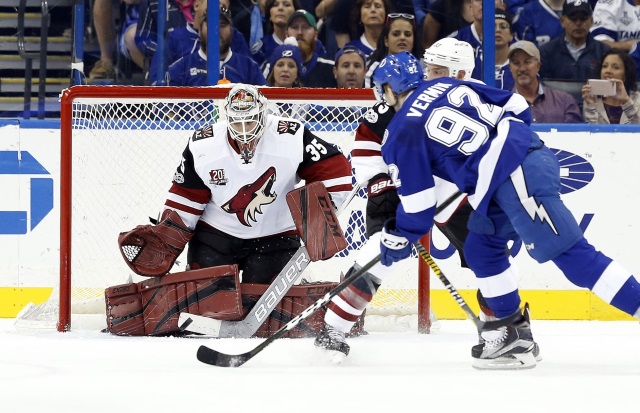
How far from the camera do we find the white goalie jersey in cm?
432

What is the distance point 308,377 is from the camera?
10.3 ft

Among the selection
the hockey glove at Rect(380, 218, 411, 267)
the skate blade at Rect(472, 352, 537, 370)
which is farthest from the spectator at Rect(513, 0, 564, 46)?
the skate blade at Rect(472, 352, 537, 370)

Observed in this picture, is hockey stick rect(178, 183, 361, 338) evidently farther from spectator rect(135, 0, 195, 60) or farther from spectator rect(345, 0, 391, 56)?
spectator rect(135, 0, 195, 60)

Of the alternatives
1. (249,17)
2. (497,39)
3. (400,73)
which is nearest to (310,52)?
(249,17)

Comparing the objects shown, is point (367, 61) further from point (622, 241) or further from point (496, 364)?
point (496, 364)

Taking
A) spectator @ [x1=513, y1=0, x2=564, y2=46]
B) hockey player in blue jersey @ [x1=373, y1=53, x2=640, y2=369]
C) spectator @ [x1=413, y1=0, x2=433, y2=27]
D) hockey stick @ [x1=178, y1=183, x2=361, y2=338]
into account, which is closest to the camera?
hockey player in blue jersey @ [x1=373, y1=53, x2=640, y2=369]

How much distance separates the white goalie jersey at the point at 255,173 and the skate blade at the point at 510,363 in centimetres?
117

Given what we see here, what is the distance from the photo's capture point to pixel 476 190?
3252 millimetres

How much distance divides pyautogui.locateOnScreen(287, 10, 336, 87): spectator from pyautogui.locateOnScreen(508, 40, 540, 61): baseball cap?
0.91 meters

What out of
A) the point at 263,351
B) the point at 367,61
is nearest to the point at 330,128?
the point at 367,61

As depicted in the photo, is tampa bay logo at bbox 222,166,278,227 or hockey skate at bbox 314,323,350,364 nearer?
hockey skate at bbox 314,323,350,364

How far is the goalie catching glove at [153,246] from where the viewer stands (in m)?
4.30

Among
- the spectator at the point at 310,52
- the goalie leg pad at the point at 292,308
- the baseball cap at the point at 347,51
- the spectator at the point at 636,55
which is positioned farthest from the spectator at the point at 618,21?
the goalie leg pad at the point at 292,308

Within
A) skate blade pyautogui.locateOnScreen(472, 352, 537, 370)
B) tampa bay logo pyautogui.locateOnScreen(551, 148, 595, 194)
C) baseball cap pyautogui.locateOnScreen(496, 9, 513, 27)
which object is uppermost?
baseball cap pyautogui.locateOnScreen(496, 9, 513, 27)
